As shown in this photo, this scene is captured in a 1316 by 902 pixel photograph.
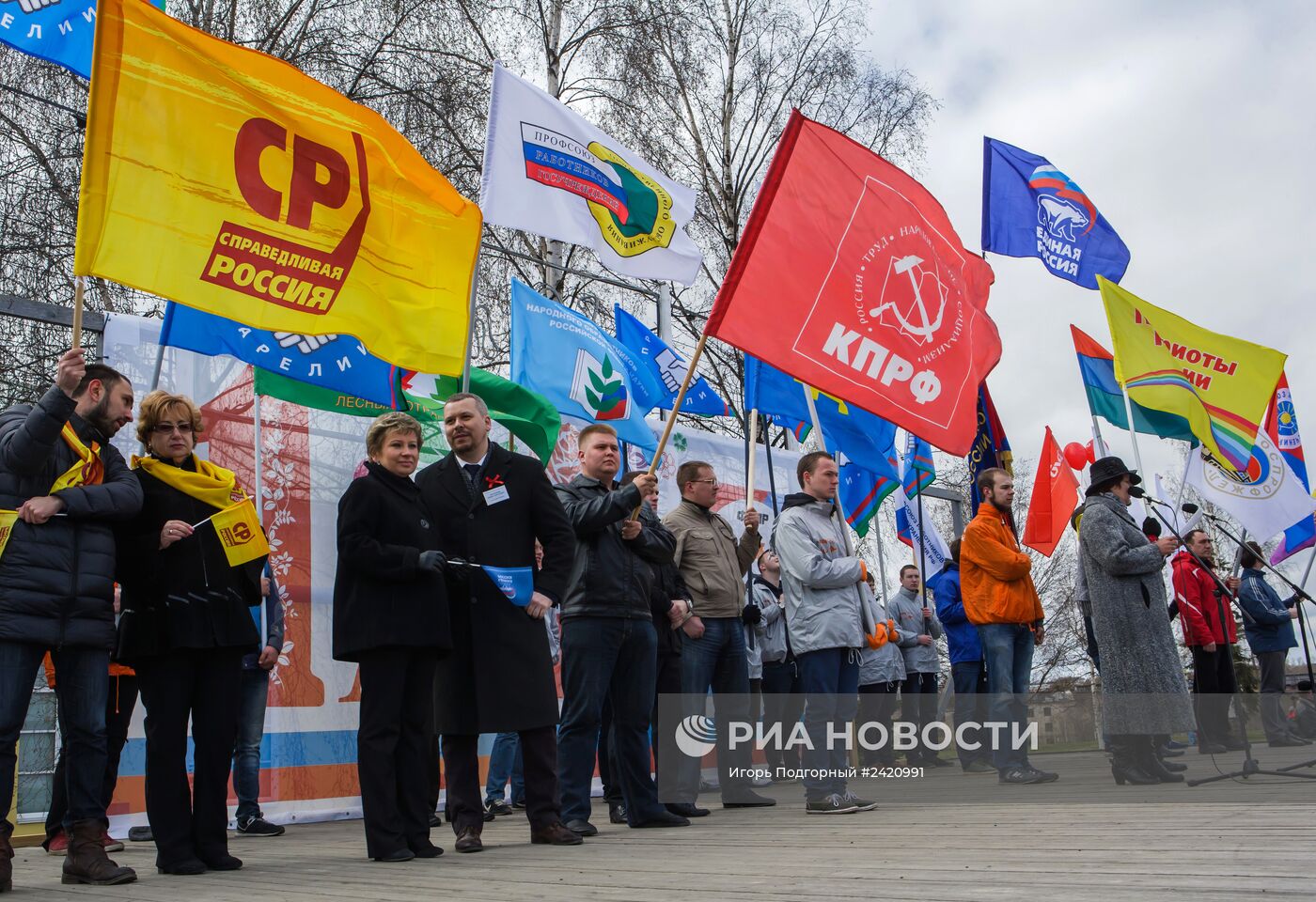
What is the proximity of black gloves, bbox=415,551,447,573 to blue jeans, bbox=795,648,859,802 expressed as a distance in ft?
7.15

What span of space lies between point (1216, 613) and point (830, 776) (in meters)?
5.75

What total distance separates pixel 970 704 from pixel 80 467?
7.17 metres

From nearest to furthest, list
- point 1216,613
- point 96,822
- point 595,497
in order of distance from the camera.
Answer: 1. point 96,822
2. point 595,497
3. point 1216,613

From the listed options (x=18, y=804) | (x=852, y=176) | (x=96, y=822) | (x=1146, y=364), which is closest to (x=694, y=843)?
(x=96, y=822)

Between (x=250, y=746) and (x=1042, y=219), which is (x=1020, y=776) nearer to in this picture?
(x=250, y=746)

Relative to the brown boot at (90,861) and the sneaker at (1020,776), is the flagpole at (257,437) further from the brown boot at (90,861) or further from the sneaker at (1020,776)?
the sneaker at (1020,776)

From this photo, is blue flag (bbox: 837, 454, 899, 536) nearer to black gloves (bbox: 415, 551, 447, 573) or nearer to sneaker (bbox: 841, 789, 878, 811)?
sneaker (bbox: 841, 789, 878, 811)

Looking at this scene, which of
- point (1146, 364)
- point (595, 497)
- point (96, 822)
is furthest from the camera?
point (1146, 364)

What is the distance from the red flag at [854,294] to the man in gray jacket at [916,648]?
6202mm

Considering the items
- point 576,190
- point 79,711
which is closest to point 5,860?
point 79,711

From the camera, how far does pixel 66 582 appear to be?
4.41 m

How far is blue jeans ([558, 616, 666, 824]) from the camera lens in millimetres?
5805

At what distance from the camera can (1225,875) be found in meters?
3.23

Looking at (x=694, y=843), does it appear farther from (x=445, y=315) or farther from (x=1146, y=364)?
(x=1146, y=364)
